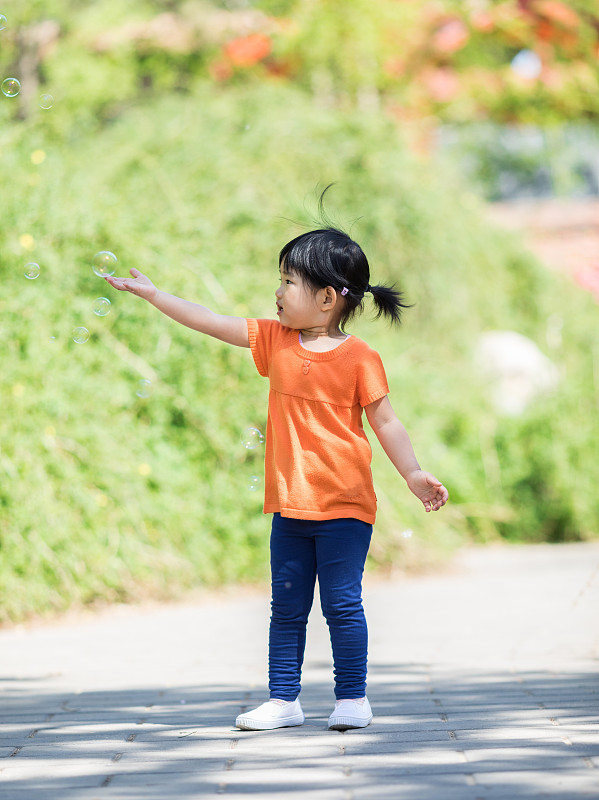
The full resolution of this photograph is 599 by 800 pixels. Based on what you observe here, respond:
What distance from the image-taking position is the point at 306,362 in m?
2.97

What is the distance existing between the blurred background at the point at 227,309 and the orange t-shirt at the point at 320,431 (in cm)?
94

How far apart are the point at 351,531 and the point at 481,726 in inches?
25.2

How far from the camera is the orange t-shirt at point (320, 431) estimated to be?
2896 millimetres

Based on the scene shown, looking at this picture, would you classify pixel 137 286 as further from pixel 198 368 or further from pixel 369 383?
pixel 198 368

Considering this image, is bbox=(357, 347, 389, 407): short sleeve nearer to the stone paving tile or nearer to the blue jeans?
the blue jeans

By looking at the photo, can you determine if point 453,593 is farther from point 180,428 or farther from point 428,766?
point 428,766

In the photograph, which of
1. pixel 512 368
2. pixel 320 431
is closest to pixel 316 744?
pixel 320 431

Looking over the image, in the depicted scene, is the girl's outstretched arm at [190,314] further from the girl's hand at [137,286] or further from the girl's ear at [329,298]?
the girl's ear at [329,298]

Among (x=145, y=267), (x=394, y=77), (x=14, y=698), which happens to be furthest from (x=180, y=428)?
(x=394, y=77)

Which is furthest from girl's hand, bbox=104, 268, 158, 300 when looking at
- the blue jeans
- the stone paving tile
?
the stone paving tile

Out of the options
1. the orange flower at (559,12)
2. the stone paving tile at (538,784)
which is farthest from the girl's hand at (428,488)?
the orange flower at (559,12)

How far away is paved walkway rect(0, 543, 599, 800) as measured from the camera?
233 centimetres

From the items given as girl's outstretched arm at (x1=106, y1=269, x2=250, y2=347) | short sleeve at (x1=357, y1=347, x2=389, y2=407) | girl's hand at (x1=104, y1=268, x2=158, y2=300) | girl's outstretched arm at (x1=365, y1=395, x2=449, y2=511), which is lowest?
girl's outstretched arm at (x1=365, y1=395, x2=449, y2=511)

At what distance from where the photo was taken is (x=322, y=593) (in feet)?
9.68
